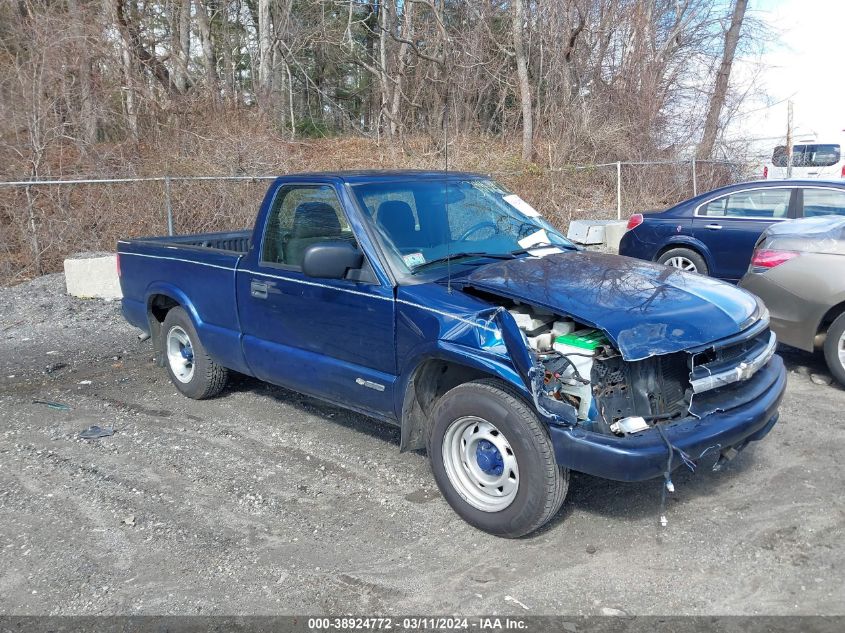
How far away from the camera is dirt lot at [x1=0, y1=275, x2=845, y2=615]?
3428 millimetres

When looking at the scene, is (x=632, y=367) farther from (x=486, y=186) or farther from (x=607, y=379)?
(x=486, y=186)

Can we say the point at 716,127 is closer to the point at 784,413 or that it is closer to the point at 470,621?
the point at 784,413

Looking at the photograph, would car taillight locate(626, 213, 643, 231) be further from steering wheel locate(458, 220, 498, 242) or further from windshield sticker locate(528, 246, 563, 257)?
steering wheel locate(458, 220, 498, 242)

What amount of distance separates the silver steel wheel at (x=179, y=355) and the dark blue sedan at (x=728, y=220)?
6.21 m

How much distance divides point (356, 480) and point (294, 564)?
1.03m

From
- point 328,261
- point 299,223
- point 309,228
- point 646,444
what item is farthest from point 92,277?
point 646,444

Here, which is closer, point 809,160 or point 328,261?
point 328,261

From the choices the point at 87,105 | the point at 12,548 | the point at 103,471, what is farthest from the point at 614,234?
the point at 12,548

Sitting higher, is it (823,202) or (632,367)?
(823,202)

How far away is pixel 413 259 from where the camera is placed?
4539 millimetres

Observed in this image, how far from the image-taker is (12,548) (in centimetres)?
394

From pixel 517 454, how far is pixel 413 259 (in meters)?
1.44

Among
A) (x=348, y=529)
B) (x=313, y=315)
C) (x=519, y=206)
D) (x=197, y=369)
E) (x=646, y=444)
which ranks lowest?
(x=348, y=529)

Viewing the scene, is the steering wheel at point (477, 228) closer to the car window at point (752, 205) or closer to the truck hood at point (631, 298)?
the truck hood at point (631, 298)
